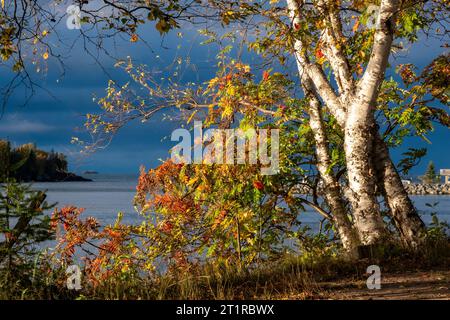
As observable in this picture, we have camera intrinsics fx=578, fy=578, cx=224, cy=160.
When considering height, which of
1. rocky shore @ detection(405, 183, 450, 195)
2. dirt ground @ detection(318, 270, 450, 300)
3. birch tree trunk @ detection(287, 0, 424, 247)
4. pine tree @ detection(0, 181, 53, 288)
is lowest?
dirt ground @ detection(318, 270, 450, 300)

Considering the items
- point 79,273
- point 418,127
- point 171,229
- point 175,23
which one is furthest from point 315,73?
point 79,273

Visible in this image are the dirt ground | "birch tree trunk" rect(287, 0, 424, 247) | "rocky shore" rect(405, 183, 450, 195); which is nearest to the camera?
the dirt ground

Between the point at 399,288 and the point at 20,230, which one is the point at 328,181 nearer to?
the point at 399,288

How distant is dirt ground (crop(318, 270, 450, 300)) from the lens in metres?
6.80

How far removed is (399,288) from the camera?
7.30 meters

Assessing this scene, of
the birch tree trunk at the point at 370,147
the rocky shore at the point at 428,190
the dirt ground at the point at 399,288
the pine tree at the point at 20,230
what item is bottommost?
the dirt ground at the point at 399,288

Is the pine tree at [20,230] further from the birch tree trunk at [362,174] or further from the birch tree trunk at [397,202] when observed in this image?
the birch tree trunk at [397,202]

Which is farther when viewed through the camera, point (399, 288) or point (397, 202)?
point (397, 202)

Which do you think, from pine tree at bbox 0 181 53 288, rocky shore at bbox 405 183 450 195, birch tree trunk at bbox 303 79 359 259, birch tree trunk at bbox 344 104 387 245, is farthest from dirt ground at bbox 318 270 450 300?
rocky shore at bbox 405 183 450 195

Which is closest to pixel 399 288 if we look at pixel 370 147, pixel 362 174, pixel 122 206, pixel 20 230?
pixel 362 174

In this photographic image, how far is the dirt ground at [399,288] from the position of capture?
22.3 ft

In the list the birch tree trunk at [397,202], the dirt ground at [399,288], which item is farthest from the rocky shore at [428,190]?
the dirt ground at [399,288]

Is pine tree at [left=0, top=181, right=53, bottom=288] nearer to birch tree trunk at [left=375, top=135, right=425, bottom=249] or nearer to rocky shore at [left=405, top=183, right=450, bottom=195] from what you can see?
birch tree trunk at [left=375, top=135, right=425, bottom=249]

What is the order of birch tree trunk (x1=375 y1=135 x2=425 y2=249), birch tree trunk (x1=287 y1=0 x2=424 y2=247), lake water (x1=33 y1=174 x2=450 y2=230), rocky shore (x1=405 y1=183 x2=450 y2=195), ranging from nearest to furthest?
birch tree trunk (x1=287 y1=0 x2=424 y2=247) → birch tree trunk (x1=375 y1=135 x2=425 y2=249) → lake water (x1=33 y1=174 x2=450 y2=230) → rocky shore (x1=405 y1=183 x2=450 y2=195)
